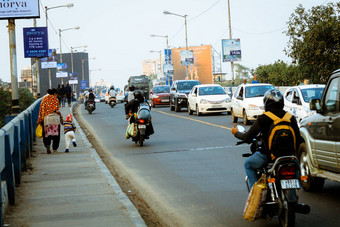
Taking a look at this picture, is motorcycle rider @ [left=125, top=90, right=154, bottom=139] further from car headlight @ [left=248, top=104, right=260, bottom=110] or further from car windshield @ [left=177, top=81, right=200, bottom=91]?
car windshield @ [left=177, top=81, right=200, bottom=91]

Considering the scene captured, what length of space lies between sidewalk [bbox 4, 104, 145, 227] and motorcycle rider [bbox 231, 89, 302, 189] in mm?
1384

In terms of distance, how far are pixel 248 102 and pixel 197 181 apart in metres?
13.5

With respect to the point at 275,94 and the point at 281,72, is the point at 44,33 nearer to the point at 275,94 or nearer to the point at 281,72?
the point at 281,72

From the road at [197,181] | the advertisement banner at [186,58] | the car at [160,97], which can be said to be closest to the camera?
the road at [197,181]

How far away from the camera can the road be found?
7523 millimetres

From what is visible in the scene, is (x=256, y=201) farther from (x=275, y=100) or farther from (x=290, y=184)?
(x=275, y=100)

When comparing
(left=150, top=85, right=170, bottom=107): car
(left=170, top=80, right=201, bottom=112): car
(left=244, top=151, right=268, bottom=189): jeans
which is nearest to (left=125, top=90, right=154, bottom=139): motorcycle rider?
(left=244, top=151, right=268, bottom=189): jeans

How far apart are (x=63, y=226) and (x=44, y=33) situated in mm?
27685

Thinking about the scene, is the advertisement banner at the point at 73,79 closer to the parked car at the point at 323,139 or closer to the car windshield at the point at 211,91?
the car windshield at the point at 211,91

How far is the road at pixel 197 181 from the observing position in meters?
7.52

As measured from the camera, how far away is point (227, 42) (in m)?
45.4

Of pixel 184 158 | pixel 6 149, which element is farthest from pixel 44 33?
pixel 6 149

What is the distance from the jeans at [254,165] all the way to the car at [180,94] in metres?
30.6

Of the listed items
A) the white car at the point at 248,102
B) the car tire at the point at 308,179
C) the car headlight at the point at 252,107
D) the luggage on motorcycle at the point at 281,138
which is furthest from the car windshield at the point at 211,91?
the luggage on motorcycle at the point at 281,138
